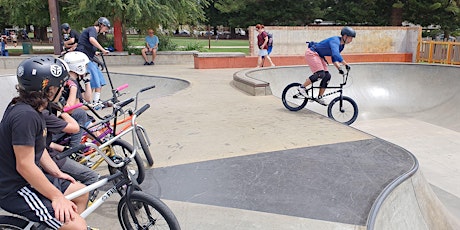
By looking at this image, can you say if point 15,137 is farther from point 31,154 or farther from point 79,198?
point 79,198

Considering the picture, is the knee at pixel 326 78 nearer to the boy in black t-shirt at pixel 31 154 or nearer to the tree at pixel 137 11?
the boy in black t-shirt at pixel 31 154

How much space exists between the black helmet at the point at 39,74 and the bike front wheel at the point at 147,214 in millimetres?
939

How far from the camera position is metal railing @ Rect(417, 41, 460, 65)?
53.7 ft

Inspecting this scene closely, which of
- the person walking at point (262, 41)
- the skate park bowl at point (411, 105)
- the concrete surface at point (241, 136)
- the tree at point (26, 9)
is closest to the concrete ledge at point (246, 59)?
the person walking at point (262, 41)

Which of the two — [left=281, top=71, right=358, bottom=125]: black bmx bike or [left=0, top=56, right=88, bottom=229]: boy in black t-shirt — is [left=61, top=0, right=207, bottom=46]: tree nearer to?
[left=281, top=71, right=358, bottom=125]: black bmx bike

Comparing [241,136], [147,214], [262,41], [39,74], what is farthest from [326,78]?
[262,41]

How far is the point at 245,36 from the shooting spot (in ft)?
197

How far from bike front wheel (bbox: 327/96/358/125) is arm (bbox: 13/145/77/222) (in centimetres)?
636

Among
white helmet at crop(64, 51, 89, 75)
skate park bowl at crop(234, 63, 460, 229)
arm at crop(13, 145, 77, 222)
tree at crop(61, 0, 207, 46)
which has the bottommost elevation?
skate park bowl at crop(234, 63, 460, 229)

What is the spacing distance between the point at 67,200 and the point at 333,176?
301 cm

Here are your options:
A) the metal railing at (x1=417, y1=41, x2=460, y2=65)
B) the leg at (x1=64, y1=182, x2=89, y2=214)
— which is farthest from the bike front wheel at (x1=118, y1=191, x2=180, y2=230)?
the metal railing at (x1=417, y1=41, x2=460, y2=65)

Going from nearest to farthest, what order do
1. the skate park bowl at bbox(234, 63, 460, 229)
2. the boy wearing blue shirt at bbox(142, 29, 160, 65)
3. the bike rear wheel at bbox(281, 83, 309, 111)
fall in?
1. the bike rear wheel at bbox(281, 83, 309, 111)
2. the skate park bowl at bbox(234, 63, 460, 229)
3. the boy wearing blue shirt at bbox(142, 29, 160, 65)

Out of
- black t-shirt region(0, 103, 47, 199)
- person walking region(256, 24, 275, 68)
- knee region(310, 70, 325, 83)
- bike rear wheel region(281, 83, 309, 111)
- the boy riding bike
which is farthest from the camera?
person walking region(256, 24, 275, 68)

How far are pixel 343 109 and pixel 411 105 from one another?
21.9 ft
